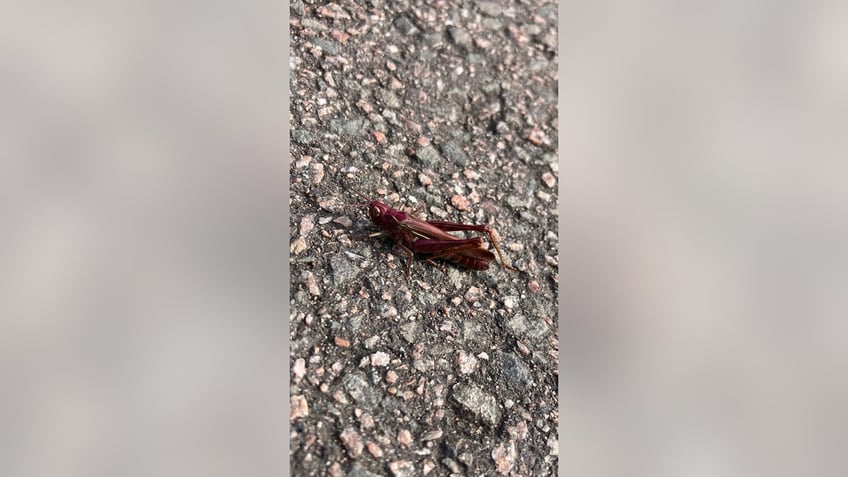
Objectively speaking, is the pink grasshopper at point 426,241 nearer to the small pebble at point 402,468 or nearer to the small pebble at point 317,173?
the small pebble at point 317,173

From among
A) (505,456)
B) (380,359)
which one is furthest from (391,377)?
(505,456)

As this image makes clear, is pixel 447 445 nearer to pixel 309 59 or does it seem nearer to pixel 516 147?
pixel 516 147

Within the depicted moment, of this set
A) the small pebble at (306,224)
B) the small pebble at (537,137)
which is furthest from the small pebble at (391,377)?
the small pebble at (537,137)

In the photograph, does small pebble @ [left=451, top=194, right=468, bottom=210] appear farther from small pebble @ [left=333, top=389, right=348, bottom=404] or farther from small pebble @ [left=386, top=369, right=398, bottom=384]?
small pebble @ [left=333, top=389, right=348, bottom=404]

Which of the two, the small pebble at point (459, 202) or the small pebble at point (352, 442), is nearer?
the small pebble at point (352, 442)

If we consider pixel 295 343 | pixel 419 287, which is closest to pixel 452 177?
pixel 419 287
